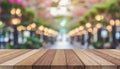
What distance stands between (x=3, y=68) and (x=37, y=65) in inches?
8.8

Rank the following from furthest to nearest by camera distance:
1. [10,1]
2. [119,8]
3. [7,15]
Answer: [119,8] → [7,15] → [10,1]

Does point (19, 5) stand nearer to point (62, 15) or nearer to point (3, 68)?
point (3, 68)

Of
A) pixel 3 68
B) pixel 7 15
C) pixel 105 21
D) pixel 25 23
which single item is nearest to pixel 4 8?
pixel 7 15

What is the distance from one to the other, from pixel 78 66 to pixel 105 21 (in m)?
23.8

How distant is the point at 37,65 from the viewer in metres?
2.02

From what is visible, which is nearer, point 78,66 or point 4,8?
point 78,66

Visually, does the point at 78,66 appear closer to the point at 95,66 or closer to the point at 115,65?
the point at 95,66

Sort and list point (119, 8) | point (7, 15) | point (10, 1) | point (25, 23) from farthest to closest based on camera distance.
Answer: point (25, 23)
point (119, 8)
point (7, 15)
point (10, 1)

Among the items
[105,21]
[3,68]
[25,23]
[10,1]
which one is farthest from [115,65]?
[105,21]

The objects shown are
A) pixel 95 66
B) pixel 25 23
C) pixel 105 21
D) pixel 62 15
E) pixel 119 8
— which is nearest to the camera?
pixel 95 66

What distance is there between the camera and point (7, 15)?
55.4 feet

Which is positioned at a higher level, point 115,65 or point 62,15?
point 62,15

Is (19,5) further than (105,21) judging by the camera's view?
No

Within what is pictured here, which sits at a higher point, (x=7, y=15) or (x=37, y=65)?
(x=7, y=15)
